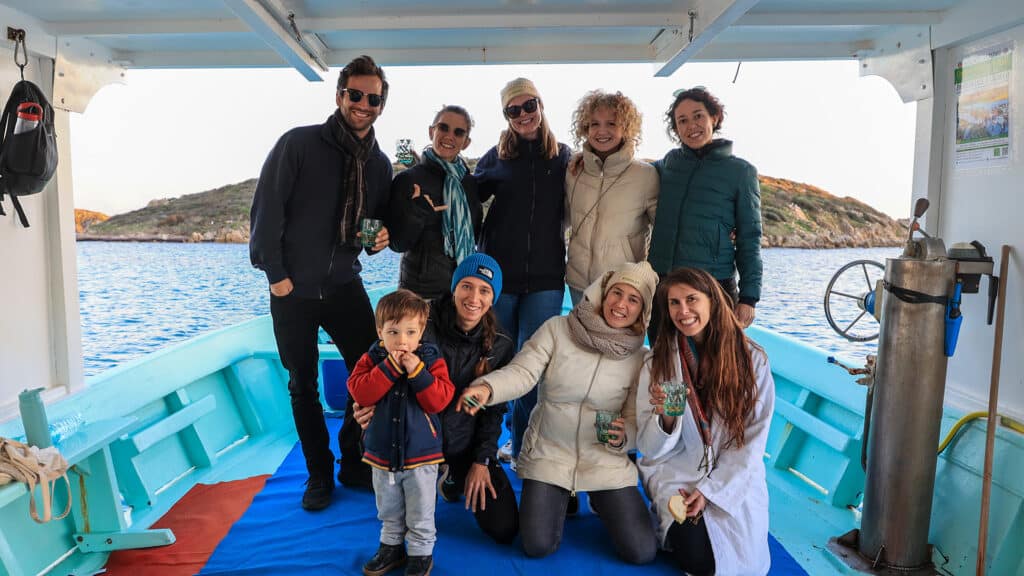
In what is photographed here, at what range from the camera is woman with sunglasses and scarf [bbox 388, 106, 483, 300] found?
268cm

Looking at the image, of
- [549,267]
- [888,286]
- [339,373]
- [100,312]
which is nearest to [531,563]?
[549,267]

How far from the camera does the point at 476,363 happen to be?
7.91ft

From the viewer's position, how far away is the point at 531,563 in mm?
2322

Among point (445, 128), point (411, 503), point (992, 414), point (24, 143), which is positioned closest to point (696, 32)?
point (445, 128)

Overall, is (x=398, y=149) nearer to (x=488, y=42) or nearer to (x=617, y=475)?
(x=488, y=42)

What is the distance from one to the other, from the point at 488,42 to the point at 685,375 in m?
1.95

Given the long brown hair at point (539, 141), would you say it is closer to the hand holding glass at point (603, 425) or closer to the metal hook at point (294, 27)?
the metal hook at point (294, 27)

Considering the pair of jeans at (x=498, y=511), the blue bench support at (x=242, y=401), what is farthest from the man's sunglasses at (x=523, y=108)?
the blue bench support at (x=242, y=401)

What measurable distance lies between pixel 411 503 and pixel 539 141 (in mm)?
1573

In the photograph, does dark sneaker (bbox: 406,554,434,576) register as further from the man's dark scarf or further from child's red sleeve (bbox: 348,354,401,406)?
the man's dark scarf

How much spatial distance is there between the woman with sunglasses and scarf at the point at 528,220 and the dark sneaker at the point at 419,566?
3.42ft

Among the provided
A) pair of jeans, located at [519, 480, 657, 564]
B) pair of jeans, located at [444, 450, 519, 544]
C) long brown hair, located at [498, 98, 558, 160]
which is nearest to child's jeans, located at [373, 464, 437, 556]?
pair of jeans, located at [444, 450, 519, 544]

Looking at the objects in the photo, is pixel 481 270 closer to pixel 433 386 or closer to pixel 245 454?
pixel 433 386

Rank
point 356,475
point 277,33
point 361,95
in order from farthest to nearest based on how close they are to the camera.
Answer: point 356,475, point 277,33, point 361,95
